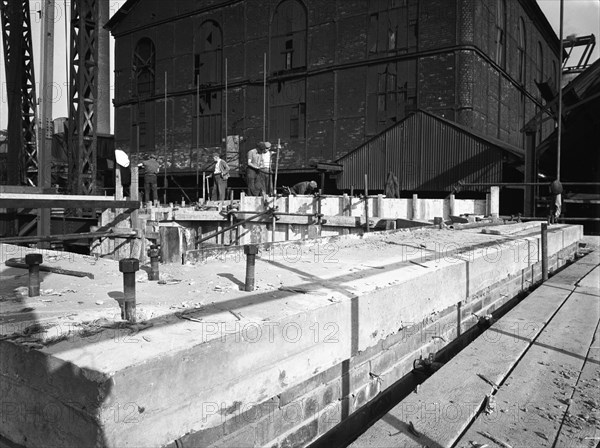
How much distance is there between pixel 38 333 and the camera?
2.44 metres

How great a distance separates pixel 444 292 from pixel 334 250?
1536mm

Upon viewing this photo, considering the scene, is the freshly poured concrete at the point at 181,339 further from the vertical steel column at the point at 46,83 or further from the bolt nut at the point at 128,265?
the vertical steel column at the point at 46,83

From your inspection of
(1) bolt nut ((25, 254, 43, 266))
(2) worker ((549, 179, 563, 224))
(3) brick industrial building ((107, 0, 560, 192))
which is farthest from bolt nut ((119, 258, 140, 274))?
(3) brick industrial building ((107, 0, 560, 192))

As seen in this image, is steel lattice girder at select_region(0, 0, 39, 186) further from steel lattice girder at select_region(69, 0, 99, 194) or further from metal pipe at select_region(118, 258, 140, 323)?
metal pipe at select_region(118, 258, 140, 323)

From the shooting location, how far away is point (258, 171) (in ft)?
53.4

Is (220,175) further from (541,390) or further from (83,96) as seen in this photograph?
(541,390)

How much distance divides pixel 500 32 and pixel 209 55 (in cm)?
1758

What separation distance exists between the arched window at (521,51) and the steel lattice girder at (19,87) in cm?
2589

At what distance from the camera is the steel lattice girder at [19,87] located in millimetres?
15164

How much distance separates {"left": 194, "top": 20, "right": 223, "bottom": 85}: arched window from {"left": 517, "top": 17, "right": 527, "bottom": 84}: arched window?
18.4 m

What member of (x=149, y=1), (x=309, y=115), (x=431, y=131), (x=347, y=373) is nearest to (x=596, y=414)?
(x=347, y=373)

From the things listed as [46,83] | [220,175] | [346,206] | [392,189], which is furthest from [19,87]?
[392,189]

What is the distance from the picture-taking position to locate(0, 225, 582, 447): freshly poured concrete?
82.4 inches

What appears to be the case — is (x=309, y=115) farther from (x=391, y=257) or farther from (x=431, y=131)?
(x=391, y=257)
